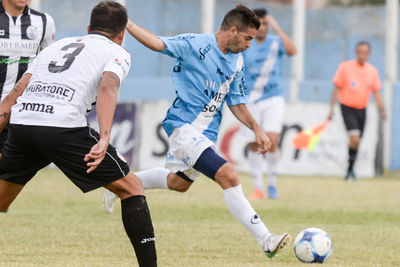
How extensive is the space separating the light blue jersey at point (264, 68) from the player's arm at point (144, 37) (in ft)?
17.3

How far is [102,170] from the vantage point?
5398 mm

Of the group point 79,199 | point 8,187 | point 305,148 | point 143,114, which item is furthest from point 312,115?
point 8,187

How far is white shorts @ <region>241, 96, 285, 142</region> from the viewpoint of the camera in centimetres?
1186

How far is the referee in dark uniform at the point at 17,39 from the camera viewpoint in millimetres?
7945

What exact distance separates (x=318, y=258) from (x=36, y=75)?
8.31 feet

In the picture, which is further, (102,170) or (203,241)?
(203,241)

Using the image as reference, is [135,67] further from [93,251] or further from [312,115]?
[93,251]

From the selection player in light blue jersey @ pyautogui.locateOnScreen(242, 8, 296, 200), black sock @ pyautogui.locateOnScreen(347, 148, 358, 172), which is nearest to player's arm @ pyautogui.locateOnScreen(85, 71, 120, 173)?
player in light blue jersey @ pyautogui.locateOnScreen(242, 8, 296, 200)

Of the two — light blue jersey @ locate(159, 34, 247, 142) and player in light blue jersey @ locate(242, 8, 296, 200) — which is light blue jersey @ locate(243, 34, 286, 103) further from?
light blue jersey @ locate(159, 34, 247, 142)

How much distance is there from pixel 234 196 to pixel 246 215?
18cm

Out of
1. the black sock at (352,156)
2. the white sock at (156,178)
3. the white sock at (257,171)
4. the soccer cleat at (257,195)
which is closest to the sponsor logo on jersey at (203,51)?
the white sock at (156,178)

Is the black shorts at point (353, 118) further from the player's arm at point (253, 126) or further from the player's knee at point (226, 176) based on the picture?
the player's knee at point (226, 176)

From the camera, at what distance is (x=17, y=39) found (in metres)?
7.95

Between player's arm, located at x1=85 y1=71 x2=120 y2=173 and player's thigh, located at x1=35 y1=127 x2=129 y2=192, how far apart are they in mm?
110
